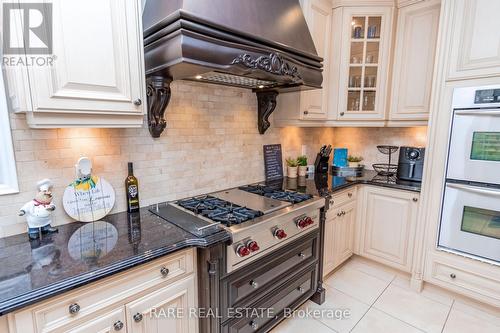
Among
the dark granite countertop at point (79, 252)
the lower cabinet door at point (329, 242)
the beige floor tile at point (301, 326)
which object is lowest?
the beige floor tile at point (301, 326)

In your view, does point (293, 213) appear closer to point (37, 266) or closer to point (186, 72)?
point (186, 72)

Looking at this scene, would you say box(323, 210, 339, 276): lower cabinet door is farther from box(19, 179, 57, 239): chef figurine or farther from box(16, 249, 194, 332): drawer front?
box(19, 179, 57, 239): chef figurine

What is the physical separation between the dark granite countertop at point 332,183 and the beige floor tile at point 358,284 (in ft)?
2.86

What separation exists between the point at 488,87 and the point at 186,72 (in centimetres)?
192

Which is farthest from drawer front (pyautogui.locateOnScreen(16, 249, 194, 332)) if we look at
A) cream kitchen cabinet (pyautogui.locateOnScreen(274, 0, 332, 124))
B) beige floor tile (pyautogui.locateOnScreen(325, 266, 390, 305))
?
beige floor tile (pyautogui.locateOnScreen(325, 266, 390, 305))

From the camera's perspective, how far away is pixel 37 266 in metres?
0.96

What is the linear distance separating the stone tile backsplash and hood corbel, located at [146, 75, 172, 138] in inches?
2.7

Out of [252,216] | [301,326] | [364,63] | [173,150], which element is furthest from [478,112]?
[173,150]

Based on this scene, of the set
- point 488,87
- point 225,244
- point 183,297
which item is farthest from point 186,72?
point 488,87

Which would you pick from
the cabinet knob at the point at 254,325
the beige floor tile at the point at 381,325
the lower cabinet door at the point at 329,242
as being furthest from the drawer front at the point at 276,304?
the beige floor tile at the point at 381,325

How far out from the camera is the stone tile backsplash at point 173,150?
4.09 feet

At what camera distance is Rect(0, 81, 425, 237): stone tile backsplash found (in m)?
1.25

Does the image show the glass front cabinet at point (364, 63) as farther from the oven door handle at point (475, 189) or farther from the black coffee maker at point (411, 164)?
the oven door handle at point (475, 189)

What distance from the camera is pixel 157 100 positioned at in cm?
153
